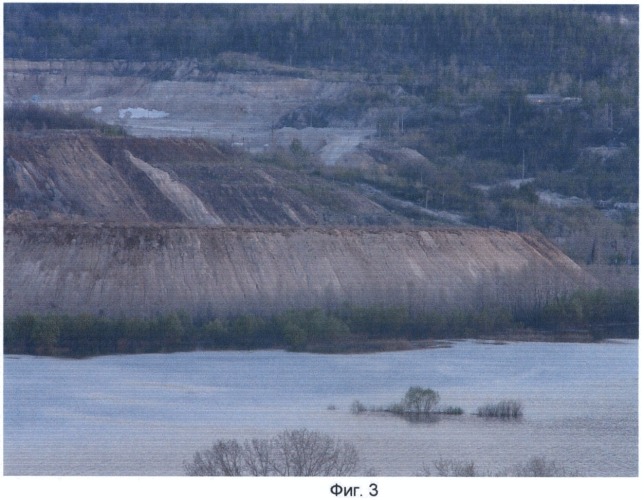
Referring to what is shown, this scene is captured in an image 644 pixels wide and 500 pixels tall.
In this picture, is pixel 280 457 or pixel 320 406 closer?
pixel 280 457

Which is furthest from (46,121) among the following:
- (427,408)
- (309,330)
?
(427,408)

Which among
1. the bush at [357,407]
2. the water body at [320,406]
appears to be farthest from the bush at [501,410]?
the bush at [357,407]

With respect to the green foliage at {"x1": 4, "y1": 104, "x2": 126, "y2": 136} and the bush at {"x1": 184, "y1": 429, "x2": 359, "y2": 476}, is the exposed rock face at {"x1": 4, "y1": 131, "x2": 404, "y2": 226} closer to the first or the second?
the green foliage at {"x1": 4, "y1": 104, "x2": 126, "y2": 136}

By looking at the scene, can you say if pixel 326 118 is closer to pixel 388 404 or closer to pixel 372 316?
pixel 372 316

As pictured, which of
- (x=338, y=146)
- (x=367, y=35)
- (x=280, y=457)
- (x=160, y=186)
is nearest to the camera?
(x=280, y=457)

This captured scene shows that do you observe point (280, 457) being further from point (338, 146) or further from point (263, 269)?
point (338, 146)

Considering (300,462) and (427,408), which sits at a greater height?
(427,408)
